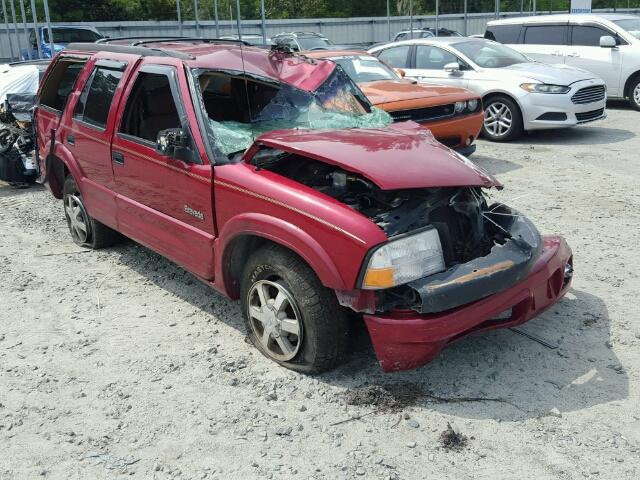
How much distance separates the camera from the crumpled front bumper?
3.30 m

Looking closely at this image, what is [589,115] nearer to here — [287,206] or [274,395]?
[287,206]

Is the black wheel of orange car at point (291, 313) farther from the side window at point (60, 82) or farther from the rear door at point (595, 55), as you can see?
the rear door at point (595, 55)

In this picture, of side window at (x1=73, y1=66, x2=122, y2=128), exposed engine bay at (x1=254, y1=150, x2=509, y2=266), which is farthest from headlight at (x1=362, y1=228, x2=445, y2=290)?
side window at (x1=73, y1=66, x2=122, y2=128)

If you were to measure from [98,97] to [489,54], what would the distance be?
775cm

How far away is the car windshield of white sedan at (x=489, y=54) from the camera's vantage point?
36.0 ft

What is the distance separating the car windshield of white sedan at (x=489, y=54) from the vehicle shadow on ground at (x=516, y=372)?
7.26 metres

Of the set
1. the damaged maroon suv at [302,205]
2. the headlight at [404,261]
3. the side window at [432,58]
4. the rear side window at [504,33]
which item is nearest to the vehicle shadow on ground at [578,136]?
the side window at [432,58]

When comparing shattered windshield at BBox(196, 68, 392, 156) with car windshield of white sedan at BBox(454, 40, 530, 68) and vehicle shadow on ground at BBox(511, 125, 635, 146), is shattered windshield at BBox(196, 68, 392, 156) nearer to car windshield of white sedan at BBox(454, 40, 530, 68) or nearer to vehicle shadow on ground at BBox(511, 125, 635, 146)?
vehicle shadow on ground at BBox(511, 125, 635, 146)

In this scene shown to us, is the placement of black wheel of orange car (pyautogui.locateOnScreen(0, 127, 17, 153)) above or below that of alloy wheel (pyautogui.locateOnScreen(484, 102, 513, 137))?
above

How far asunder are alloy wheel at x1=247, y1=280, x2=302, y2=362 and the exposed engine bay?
2.11ft

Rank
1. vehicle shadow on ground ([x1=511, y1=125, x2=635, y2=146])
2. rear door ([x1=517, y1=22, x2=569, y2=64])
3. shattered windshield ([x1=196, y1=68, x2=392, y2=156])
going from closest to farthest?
shattered windshield ([x1=196, y1=68, x2=392, y2=156]) → vehicle shadow on ground ([x1=511, y1=125, x2=635, y2=146]) → rear door ([x1=517, y1=22, x2=569, y2=64])

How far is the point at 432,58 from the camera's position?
445 inches

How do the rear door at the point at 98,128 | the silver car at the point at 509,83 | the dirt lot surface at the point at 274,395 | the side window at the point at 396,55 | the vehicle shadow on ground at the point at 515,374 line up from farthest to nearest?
the side window at the point at 396,55
the silver car at the point at 509,83
the rear door at the point at 98,128
the vehicle shadow on ground at the point at 515,374
the dirt lot surface at the point at 274,395

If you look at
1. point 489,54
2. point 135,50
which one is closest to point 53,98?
point 135,50
